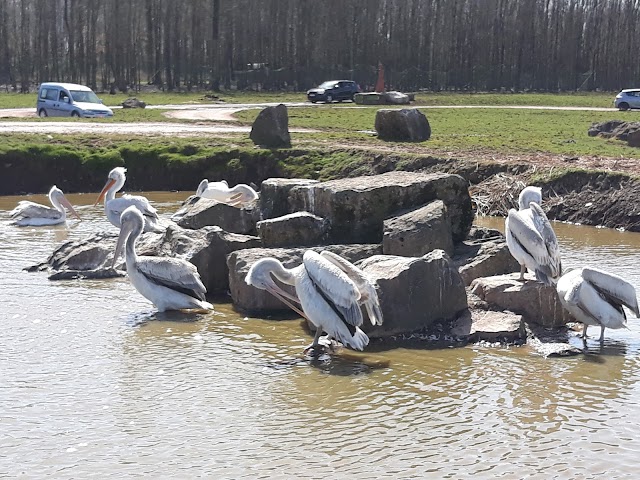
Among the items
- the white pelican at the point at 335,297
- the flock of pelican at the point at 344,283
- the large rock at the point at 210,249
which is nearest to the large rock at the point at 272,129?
the large rock at the point at 210,249

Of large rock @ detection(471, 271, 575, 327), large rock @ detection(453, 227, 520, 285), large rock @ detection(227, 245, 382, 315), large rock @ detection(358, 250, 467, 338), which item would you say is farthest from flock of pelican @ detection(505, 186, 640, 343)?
large rock @ detection(227, 245, 382, 315)

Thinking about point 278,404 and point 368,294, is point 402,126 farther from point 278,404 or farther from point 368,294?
point 278,404

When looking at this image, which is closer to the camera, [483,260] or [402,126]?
[483,260]

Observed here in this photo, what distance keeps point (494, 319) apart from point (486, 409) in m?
2.27

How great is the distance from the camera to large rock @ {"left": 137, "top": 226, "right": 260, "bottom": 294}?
12164mm

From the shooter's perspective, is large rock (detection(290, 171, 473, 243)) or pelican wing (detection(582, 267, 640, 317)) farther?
large rock (detection(290, 171, 473, 243))

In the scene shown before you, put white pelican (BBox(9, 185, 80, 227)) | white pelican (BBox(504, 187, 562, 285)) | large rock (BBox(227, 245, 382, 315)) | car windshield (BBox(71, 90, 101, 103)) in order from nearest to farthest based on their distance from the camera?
white pelican (BBox(504, 187, 562, 285))
large rock (BBox(227, 245, 382, 315))
white pelican (BBox(9, 185, 80, 227))
car windshield (BBox(71, 90, 101, 103))

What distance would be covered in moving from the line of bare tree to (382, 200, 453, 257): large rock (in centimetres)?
4764

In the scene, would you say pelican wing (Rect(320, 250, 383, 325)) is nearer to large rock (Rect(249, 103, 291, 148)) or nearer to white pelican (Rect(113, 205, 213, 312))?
white pelican (Rect(113, 205, 213, 312))

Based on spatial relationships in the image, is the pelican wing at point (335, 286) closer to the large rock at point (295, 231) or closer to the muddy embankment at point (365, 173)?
the large rock at point (295, 231)

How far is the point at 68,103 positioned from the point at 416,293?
26127mm

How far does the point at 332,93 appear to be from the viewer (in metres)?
47.6

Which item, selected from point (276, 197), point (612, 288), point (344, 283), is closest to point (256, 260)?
point (344, 283)

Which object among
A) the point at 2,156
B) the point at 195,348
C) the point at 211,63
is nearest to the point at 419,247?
the point at 195,348
